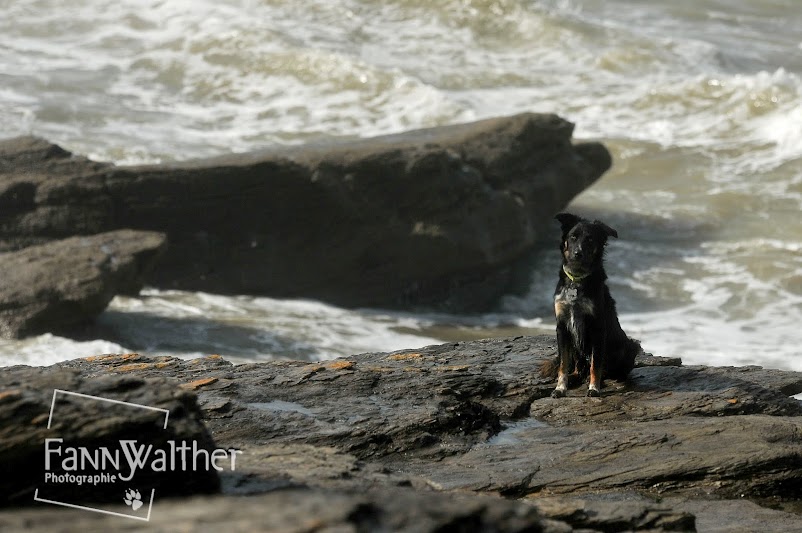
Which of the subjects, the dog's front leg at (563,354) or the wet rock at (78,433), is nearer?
the wet rock at (78,433)

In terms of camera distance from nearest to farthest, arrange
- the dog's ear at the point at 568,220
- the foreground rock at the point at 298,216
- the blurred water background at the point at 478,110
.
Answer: the dog's ear at the point at 568,220 < the blurred water background at the point at 478,110 < the foreground rock at the point at 298,216

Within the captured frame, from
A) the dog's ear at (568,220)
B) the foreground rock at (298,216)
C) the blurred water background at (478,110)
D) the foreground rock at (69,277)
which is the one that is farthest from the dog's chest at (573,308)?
the foreground rock at (298,216)

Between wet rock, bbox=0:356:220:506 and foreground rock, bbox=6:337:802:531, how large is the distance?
1.23 ft

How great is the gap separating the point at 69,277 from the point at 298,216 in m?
3.12

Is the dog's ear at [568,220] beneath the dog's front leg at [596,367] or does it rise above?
above

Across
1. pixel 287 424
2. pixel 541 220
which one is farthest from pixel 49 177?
pixel 287 424

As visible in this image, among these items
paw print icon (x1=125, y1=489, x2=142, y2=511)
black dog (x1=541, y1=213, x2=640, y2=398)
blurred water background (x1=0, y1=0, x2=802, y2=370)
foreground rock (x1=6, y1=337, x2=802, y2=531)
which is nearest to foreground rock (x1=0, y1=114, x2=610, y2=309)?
blurred water background (x1=0, y1=0, x2=802, y2=370)

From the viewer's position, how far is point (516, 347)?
7789 mm

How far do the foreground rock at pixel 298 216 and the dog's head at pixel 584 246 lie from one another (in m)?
7.76

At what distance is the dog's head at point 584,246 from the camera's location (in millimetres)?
6621

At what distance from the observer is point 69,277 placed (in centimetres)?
1223

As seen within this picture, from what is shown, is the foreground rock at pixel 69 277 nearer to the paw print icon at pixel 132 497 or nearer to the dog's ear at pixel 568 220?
the dog's ear at pixel 568 220

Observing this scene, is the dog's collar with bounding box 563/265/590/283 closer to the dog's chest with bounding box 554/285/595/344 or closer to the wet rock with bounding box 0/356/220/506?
the dog's chest with bounding box 554/285/595/344

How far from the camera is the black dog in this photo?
666cm
